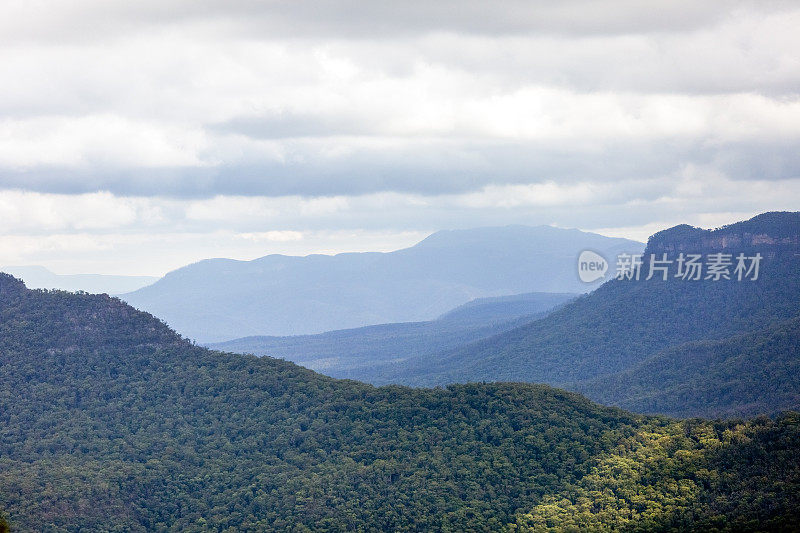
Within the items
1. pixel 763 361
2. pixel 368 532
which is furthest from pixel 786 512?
pixel 763 361

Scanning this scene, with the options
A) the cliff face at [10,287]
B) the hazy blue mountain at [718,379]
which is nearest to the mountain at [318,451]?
the cliff face at [10,287]

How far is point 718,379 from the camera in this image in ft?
484

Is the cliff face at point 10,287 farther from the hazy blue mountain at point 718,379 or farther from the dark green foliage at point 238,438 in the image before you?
the hazy blue mountain at point 718,379

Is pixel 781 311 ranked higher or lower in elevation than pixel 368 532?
higher

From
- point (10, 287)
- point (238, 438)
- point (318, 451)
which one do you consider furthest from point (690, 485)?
point (10, 287)

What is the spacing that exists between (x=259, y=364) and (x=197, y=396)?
28.3 feet

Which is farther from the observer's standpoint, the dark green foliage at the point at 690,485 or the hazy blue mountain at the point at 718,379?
the hazy blue mountain at the point at 718,379

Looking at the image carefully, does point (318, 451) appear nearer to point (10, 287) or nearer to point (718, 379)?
point (10, 287)

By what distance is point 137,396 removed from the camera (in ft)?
322

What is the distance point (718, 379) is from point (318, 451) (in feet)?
284

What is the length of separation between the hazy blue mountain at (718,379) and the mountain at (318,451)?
50.0 meters

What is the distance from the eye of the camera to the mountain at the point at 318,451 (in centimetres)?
7231

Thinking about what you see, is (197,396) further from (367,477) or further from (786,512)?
(786,512)

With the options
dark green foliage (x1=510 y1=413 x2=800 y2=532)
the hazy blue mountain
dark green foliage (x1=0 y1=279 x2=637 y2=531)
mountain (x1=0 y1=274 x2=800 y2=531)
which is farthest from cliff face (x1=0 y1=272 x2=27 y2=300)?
the hazy blue mountain
